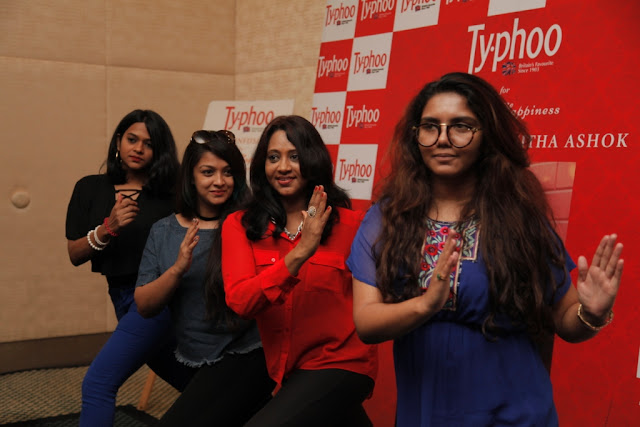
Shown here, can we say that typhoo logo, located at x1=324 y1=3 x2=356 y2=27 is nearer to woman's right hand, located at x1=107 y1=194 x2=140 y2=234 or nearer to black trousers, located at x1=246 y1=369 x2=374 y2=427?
woman's right hand, located at x1=107 y1=194 x2=140 y2=234

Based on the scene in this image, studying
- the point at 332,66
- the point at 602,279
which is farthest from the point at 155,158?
the point at 602,279

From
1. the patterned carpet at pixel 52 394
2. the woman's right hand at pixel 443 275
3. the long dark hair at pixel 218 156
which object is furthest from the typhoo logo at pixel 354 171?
the woman's right hand at pixel 443 275

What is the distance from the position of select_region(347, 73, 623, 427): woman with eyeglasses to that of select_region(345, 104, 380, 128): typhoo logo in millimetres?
1405

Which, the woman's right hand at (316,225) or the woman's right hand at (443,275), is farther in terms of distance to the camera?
the woman's right hand at (316,225)

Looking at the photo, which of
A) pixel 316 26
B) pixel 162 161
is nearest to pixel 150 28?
pixel 316 26

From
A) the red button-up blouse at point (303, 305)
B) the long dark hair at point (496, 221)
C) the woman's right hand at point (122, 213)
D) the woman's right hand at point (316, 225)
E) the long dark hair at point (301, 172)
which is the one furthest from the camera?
the woman's right hand at point (122, 213)

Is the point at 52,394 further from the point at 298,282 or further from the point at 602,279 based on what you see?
the point at 602,279

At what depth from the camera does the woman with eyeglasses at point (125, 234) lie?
97.3 inches

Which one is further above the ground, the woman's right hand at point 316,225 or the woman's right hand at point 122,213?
the woman's right hand at point 316,225

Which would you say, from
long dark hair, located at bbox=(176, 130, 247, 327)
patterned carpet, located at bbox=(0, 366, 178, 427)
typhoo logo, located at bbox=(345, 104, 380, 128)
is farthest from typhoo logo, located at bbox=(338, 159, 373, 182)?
patterned carpet, located at bbox=(0, 366, 178, 427)

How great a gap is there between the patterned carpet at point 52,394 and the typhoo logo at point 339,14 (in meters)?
2.22

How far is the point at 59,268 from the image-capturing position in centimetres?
436

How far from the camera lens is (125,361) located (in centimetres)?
248

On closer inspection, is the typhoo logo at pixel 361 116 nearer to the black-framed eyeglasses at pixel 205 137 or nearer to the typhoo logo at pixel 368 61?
the typhoo logo at pixel 368 61
